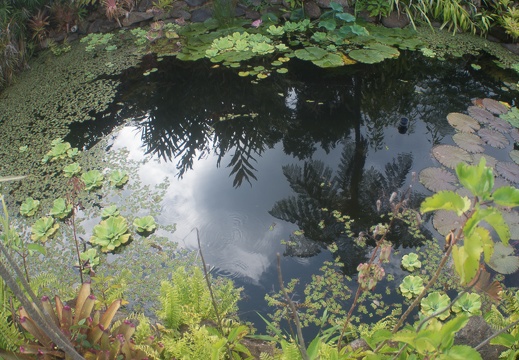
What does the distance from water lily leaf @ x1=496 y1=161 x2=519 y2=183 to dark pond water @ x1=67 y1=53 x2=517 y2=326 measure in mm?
248

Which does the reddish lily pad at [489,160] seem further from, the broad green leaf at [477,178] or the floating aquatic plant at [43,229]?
the floating aquatic plant at [43,229]

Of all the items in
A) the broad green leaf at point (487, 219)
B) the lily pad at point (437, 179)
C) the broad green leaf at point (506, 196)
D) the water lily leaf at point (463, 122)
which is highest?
the broad green leaf at point (506, 196)

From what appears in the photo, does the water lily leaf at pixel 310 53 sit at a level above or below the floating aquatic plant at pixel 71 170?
above

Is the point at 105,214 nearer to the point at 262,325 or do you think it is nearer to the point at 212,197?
the point at 212,197

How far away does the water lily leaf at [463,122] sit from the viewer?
3.32 metres

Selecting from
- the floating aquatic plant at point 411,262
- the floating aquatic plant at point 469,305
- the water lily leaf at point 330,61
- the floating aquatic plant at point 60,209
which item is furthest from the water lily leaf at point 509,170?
the floating aquatic plant at point 60,209

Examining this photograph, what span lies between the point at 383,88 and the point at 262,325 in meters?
2.78

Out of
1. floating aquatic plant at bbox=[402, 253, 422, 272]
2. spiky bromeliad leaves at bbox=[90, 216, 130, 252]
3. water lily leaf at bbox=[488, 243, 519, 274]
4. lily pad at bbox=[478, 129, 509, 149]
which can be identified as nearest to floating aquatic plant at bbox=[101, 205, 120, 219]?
spiky bromeliad leaves at bbox=[90, 216, 130, 252]

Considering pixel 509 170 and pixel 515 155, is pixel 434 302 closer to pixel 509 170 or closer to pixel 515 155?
pixel 509 170

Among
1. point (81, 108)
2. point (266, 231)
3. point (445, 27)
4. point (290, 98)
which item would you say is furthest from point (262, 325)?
point (445, 27)

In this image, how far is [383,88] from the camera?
4.01 m

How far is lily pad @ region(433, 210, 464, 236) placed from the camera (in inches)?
98.0

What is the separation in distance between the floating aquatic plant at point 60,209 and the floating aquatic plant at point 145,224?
0.49 m

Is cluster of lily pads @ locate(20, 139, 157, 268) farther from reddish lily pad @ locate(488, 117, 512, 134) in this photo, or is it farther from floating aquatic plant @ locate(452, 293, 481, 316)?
reddish lily pad @ locate(488, 117, 512, 134)
